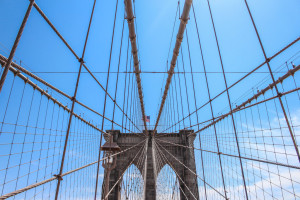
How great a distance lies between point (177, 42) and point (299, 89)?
3.63m

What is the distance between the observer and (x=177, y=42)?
582cm

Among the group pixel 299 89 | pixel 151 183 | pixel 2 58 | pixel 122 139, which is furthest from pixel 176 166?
pixel 2 58

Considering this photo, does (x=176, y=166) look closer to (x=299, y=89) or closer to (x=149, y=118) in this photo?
(x=149, y=118)

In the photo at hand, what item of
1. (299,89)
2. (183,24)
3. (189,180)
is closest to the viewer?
(299,89)

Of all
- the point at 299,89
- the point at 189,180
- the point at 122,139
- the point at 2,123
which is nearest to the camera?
the point at 2,123

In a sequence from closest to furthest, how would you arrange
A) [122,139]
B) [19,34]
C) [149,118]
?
[19,34], [122,139], [149,118]

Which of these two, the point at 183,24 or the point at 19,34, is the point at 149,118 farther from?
the point at 19,34

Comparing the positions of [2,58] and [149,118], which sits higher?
[149,118]

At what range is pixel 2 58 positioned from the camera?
2.05m

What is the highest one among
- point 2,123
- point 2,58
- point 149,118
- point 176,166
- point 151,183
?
point 149,118

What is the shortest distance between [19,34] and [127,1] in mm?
3423

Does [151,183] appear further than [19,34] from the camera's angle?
Yes

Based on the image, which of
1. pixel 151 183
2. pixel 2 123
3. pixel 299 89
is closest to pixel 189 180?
pixel 151 183

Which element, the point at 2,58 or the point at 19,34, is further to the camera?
the point at 2,58
